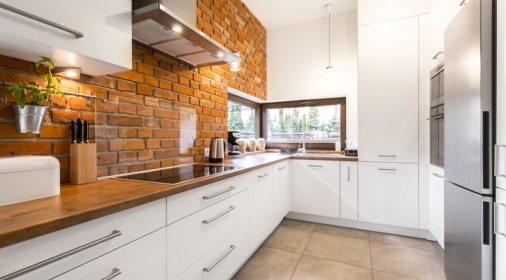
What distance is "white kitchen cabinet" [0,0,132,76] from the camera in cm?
84

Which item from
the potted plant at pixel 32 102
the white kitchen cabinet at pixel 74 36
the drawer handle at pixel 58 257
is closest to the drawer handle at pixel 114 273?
the drawer handle at pixel 58 257

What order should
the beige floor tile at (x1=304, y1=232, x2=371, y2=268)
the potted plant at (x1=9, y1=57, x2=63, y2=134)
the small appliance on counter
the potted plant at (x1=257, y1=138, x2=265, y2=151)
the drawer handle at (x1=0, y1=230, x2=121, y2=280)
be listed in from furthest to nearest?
1. the potted plant at (x1=257, y1=138, x2=265, y2=151)
2. the small appliance on counter
3. the beige floor tile at (x1=304, y1=232, x2=371, y2=268)
4. the potted plant at (x1=9, y1=57, x2=63, y2=134)
5. the drawer handle at (x1=0, y1=230, x2=121, y2=280)

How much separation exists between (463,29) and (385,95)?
118cm

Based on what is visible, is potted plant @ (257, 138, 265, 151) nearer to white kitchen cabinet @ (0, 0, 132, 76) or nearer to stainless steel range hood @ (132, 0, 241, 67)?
stainless steel range hood @ (132, 0, 241, 67)

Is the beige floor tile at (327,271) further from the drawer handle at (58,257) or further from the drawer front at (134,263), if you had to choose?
the drawer handle at (58,257)

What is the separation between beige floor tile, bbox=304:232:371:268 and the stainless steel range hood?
186cm

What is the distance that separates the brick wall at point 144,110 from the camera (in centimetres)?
110

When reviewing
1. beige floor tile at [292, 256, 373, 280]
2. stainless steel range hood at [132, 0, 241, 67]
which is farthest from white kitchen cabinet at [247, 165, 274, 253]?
stainless steel range hood at [132, 0, 241, 67]

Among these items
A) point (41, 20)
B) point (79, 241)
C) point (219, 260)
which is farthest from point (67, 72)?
point (219, 260)

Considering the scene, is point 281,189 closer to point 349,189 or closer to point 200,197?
point 349,189

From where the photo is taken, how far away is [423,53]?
7.54ft

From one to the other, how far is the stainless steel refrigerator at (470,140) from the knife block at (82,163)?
78.0 inches

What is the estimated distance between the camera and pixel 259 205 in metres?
2.01

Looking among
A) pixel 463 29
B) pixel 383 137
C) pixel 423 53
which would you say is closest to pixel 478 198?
pixel 463 29
